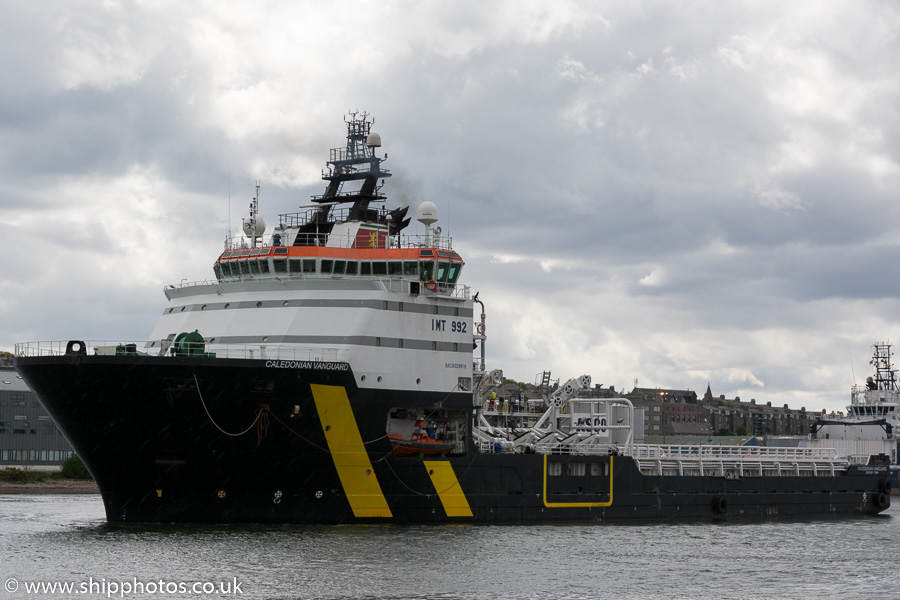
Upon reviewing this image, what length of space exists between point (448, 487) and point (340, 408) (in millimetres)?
4349

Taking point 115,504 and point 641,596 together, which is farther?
point 115,504

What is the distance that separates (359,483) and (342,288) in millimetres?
6000

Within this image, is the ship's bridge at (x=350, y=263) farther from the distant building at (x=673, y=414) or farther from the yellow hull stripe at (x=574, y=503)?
the distant building at (x=673, y=414)

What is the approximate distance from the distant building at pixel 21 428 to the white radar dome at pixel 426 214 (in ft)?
155

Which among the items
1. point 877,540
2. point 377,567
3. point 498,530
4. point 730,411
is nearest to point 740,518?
point 877,540

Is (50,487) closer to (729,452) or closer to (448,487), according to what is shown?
(448,487)

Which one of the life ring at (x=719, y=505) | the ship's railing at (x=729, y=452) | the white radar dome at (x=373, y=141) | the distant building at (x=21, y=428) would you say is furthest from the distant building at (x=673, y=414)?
the white radar dome at (x=373, y=141)

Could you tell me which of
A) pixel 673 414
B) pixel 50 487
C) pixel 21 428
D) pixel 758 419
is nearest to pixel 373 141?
pixel 50 487

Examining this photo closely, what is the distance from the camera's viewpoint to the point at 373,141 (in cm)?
4047

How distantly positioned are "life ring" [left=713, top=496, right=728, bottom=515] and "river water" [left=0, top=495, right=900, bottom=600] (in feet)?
14.7

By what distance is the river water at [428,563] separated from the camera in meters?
25.4

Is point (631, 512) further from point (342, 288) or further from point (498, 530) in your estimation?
point (342, 288)

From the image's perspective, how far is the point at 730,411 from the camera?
163250mm

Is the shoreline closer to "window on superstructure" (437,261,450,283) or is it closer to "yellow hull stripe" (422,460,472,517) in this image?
"window on superstructure" (437,261,450,283)
